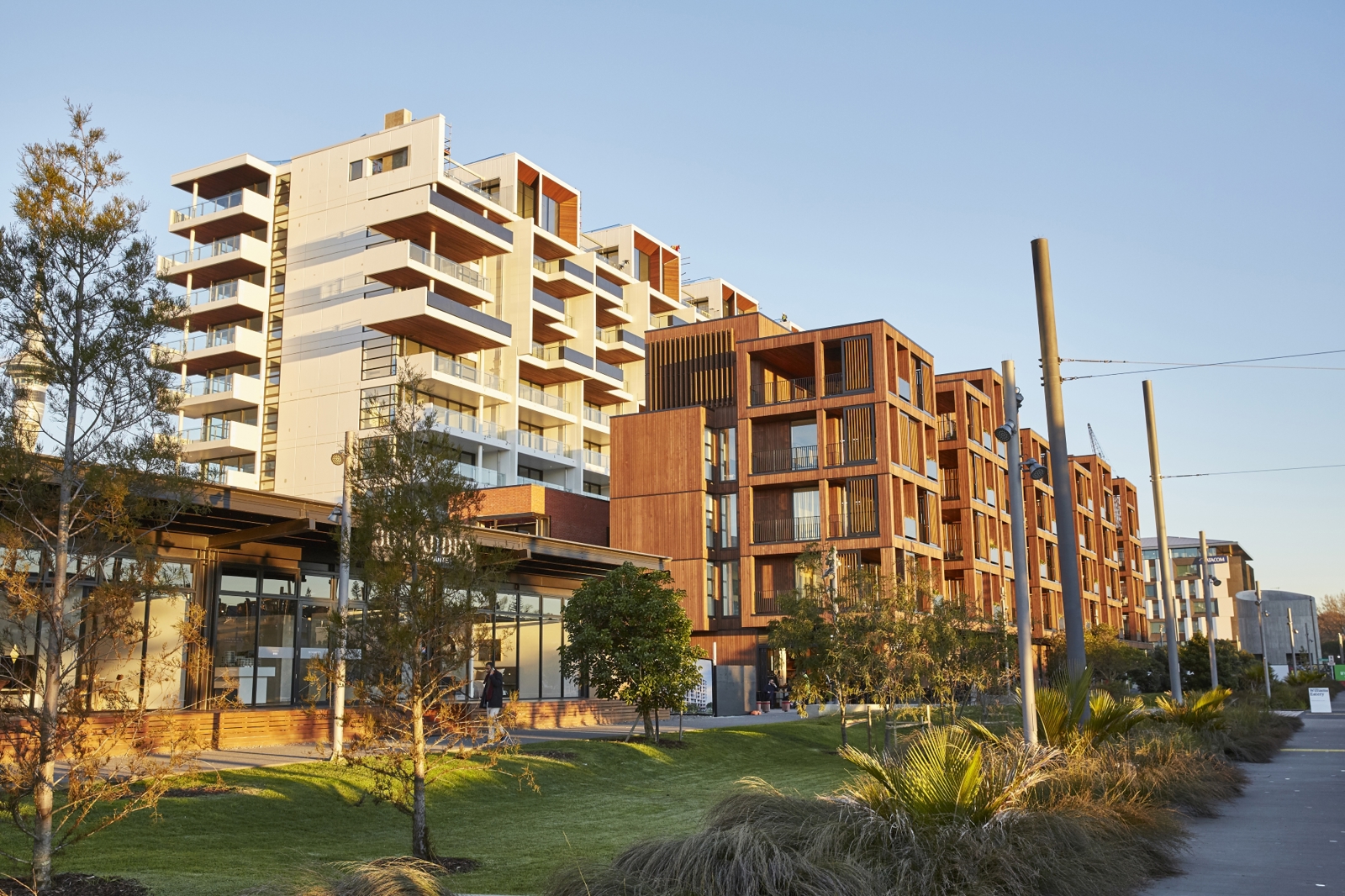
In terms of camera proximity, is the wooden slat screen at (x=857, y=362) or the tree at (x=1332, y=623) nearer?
the wooden slat screen at (x=857, y=362)

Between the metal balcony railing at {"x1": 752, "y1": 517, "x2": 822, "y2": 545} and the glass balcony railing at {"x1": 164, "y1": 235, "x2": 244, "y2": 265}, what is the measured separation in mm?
Result: 29673

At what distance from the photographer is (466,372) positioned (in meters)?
56.5

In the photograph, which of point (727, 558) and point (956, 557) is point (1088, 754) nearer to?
point (727, 558)

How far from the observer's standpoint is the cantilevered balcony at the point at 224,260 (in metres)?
58.2

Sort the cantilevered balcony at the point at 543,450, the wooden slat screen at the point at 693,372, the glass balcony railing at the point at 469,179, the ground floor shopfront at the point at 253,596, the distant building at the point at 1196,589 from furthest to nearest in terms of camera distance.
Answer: the distant building at the point at 1196,589 → the glass balcony railing at the point at 469,179 → the cantilevered balcony at the point at 543,450 → the wooden slat screen at the point at 693,372 → the ground floor shopfront at the point at 253,596

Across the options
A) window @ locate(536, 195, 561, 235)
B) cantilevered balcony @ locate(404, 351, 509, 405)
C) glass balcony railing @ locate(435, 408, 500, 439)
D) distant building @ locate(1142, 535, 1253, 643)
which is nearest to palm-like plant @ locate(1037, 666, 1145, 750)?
cantilevered balcony @ locate(404, 351, 509, 405)

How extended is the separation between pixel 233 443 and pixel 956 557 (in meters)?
35.3

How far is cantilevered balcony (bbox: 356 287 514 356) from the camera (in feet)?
174

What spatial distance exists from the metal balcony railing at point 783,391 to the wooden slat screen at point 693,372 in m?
1.11

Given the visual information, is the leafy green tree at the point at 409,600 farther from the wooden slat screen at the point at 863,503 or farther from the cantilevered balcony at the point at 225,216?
the cantilevered balcony at the point at 225,216

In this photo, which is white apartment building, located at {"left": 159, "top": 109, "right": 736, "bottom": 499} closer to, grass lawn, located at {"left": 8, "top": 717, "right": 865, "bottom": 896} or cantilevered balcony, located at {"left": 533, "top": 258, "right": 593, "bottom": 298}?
cantilevered balcony, located at {"left": 533, "top": 258, "right": 593, "bottom": 298}

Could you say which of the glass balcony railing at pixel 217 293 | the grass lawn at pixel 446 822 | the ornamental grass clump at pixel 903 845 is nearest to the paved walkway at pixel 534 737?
the grass lawn at pixel 446 822

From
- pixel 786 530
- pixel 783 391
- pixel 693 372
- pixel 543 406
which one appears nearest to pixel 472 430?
pixel 543 406

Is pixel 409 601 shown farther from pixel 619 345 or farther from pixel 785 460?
pixel 619 345
